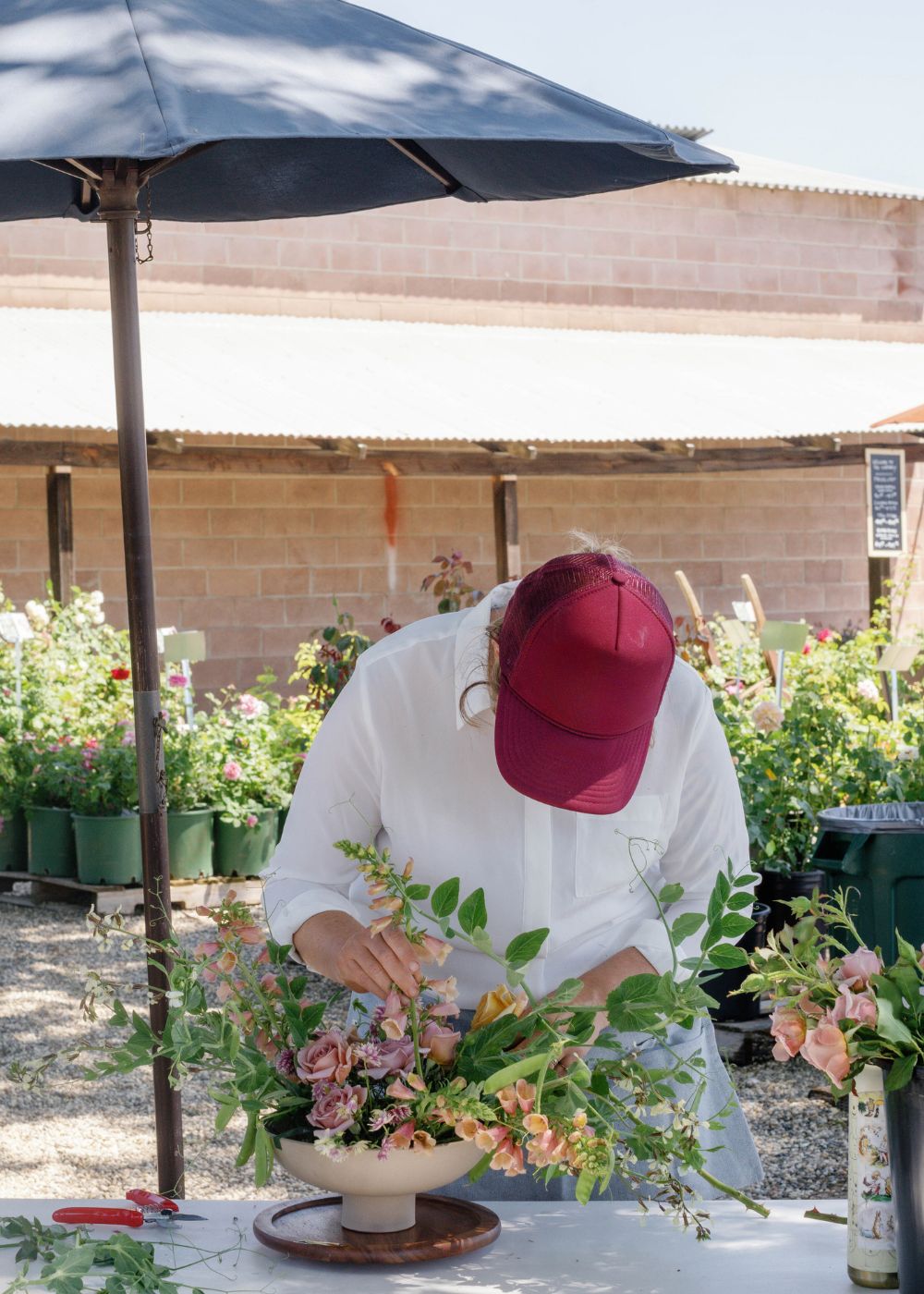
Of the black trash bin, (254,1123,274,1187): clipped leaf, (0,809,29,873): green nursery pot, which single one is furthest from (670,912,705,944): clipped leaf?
(0,809,29,873): green nursery pot

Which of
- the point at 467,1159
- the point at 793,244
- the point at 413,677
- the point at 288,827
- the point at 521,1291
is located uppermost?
the point at 793,244

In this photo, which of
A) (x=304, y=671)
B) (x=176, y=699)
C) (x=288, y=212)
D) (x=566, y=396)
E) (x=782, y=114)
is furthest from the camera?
(x=782, y=114)

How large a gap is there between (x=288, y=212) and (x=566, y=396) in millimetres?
7865

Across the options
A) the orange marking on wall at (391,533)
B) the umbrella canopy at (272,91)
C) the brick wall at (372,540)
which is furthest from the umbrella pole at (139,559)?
the orange marking on wall at (391,533)

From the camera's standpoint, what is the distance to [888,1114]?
1.50 m

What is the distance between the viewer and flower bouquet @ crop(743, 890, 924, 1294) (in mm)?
1468

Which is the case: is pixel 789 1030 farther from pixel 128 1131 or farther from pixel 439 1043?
pixel 128 1131

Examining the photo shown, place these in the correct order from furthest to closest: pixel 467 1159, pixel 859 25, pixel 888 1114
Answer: pixel 859 25
pixel 467 1159
pixel 888 1114

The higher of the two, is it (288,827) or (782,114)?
(782,114)

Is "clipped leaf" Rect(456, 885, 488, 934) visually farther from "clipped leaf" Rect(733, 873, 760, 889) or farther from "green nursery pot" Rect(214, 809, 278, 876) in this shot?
"green nursery pot" Rect(214, 809, 278, 876)

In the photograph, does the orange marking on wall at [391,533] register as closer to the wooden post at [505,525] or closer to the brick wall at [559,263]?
the wooden post at [505,525]

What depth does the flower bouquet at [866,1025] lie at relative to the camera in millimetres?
1468

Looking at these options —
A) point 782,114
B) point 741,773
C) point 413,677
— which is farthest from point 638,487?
point 782,114

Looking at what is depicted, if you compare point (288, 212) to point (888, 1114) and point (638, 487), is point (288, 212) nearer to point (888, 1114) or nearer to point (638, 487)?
point (888, 1114)
